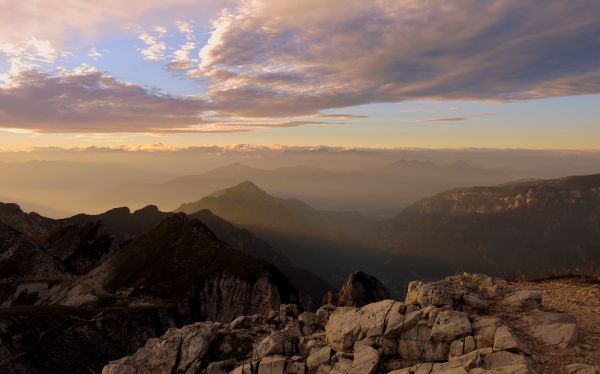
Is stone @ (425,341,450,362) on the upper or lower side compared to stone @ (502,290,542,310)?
lower

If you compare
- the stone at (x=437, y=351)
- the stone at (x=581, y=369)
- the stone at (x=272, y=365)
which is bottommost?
the stone at (x=272, y=365)

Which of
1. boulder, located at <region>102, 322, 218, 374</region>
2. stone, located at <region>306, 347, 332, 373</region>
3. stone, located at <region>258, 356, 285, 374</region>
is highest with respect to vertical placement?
stone, located at <region>306, 347, 332, 373</region>

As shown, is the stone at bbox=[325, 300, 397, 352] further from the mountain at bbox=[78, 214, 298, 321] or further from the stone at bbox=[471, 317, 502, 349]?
the mountain at bbox=[78, 214, 298, 321]

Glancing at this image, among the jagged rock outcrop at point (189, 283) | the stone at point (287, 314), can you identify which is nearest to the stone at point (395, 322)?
the stone at point (287, 314)

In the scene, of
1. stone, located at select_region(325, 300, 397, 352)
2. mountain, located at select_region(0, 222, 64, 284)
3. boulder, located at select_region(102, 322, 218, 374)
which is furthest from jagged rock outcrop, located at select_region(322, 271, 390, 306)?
mountain, located at select_region(0, 222, 64, 284)

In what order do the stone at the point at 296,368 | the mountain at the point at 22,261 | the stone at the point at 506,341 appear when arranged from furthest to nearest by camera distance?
1. the mountain at the point at 22,261
2. the stone at the point at 296,368
3. the stone at the point at 506,341

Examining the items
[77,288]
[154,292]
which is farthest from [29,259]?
[154,292]

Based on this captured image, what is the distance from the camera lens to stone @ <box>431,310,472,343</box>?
34.6 metres

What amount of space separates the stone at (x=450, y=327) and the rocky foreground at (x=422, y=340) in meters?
0.08

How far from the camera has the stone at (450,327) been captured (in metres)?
34.6

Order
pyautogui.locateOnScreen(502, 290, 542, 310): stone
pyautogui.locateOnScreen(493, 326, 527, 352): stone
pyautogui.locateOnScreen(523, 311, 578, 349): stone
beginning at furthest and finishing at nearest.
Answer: pyautogui.locateOnScreen(502, 290, 542, 310): stone → pyautogui.locateOnScreen(523, 311, 578, 349): stone → pyautogui.locateOnScreen(493, 326, 527, 352): stone

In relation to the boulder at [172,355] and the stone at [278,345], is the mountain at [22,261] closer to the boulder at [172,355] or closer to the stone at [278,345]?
the boulder at [172,355]

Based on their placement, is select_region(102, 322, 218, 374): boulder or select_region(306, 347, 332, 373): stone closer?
select_region(306, 347, 332, 373): stone

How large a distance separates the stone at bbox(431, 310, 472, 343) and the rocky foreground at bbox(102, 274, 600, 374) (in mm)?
84
